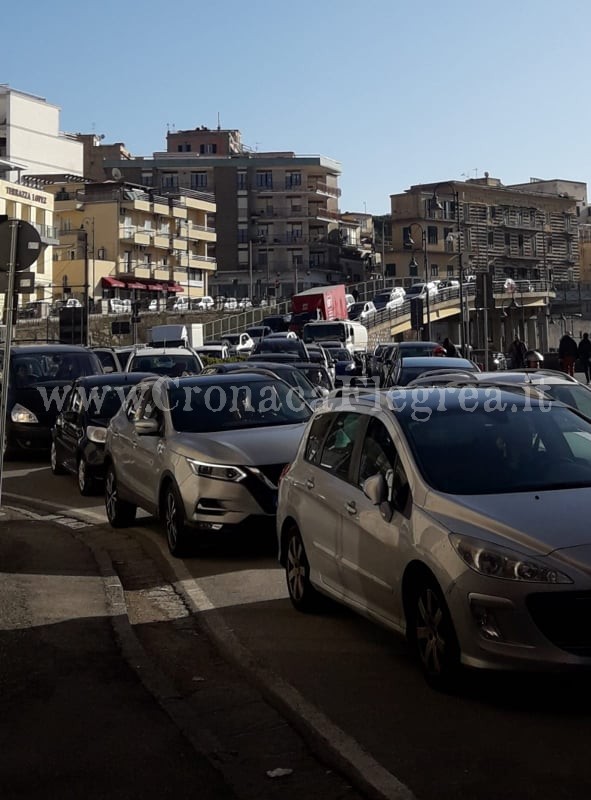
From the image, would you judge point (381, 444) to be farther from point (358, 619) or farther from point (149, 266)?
point (149, 266)

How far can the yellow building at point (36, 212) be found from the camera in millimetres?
80125

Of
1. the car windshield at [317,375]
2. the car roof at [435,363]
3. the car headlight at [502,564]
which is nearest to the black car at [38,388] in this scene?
the car roof at [435,363]

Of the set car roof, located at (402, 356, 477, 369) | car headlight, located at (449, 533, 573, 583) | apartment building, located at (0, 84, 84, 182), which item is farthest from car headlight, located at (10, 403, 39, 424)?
apartment building, located at (0, 84, 84, 182)

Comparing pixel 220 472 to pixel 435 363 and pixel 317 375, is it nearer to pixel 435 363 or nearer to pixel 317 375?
pixel 435 363

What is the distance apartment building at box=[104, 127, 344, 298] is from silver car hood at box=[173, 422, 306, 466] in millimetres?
110630

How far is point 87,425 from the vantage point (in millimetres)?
17359

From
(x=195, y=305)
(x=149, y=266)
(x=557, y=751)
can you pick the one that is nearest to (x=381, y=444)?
(x=557, y=751)

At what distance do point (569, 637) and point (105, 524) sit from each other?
8726mm

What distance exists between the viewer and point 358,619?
27.5 feet

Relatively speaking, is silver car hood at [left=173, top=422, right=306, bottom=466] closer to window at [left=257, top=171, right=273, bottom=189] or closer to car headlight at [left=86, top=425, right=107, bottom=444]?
car headlight at [left=86, top=425, right=107, bottom=444]

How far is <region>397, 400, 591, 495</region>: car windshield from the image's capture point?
6965 mm

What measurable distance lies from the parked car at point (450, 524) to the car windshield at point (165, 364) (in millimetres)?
19436

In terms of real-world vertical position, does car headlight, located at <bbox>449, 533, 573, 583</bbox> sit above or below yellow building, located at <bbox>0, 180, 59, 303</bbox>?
below

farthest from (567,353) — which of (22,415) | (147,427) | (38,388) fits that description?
(147,427)
